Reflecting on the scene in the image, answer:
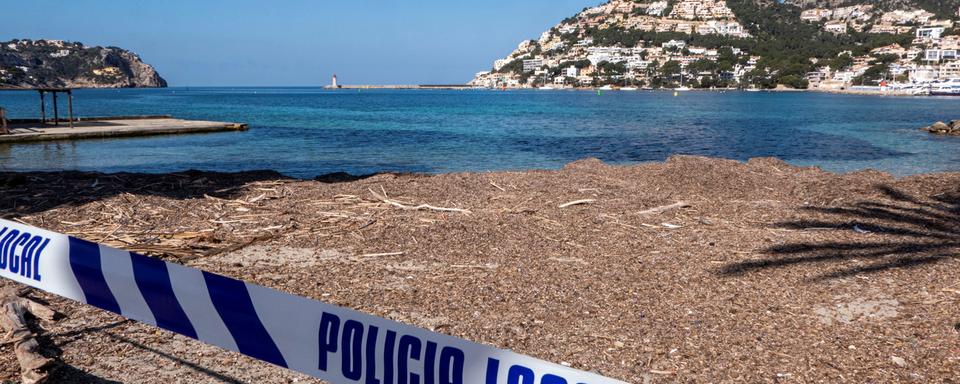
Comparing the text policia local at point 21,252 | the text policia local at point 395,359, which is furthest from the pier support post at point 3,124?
the text policia local at point 395,359

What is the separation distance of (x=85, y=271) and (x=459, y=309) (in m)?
3.02

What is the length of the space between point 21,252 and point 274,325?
1902 millimetres

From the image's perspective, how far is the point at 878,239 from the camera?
8.22 metres

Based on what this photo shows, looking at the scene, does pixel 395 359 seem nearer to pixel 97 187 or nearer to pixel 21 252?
pixel 21 252

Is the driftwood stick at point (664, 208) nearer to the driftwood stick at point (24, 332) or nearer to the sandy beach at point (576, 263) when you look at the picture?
the sandy beach at point (576, 263)

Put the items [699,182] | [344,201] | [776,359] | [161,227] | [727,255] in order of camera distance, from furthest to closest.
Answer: [699,182], [344,201], [161,227], [727,255], [776,359]

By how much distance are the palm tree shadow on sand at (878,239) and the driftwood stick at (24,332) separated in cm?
564

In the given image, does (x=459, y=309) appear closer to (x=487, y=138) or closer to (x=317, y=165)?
(x=317, y=165)

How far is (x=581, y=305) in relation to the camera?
5.90m

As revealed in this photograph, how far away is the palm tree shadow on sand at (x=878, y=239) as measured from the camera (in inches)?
282

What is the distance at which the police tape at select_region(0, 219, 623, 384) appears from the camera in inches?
91.1

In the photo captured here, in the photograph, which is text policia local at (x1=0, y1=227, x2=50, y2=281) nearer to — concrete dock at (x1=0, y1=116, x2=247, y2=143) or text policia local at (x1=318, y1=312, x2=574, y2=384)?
text policia local at (x1=318, y1=312, x2=574, y2=384)

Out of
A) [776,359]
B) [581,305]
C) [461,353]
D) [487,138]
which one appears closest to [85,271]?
[461,353]

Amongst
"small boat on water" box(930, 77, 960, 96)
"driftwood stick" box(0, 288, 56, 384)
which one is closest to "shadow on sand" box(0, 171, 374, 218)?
"driftwood stick" box(0, 288, 56, 384)
